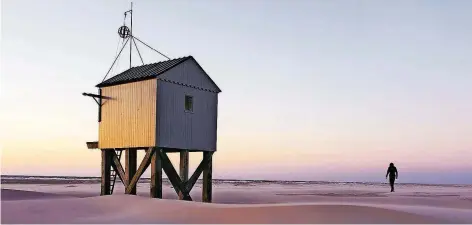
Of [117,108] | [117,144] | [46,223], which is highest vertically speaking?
[117,108]

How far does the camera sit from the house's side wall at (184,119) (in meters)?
20.6

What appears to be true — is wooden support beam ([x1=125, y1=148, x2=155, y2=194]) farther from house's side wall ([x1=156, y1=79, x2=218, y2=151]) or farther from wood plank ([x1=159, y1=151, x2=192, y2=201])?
house's side wall ([x1=156, y1=79, x2=218, y2=151])

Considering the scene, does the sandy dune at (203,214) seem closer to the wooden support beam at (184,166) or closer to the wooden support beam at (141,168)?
the wooden support beam at (141,168)

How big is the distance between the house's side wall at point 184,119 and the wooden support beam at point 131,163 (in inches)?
93.4

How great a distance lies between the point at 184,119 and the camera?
2158 centimetres

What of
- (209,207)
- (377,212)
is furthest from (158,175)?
(377,212)

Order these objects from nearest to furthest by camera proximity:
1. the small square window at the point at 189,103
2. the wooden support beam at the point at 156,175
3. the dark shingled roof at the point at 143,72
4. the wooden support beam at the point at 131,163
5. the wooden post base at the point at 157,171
→ the wooden support beam at the point at 156,175, the wooden post base at the point at 157,171, the dark shingled roof at the point at 143,72, the small square window at the point at 189,103, the wooden support beam at the point at 131,163

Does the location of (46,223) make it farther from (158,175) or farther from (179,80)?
(179,80)

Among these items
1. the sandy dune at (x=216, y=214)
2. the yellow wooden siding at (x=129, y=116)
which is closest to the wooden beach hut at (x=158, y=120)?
the yellow wooden siding at (x=129, y=116)

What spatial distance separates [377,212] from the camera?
13.2 meters

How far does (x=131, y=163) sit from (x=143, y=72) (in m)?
4.05

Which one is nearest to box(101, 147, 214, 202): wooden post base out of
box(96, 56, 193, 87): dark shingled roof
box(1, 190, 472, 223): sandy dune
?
box(96, 56, 193, 87): dark shingled roof

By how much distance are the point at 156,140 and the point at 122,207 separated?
15.5 feet

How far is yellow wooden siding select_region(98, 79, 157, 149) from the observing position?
20531mm
